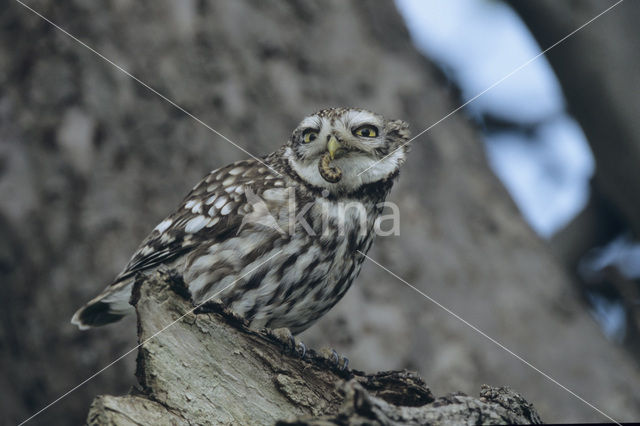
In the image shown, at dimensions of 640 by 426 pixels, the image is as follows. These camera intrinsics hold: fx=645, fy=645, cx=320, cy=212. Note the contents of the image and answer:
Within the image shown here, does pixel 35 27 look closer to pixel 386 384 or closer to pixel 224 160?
pixel 224 160

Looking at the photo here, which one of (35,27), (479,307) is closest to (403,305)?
(479,307)

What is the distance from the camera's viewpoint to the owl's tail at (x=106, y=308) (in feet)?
10.4

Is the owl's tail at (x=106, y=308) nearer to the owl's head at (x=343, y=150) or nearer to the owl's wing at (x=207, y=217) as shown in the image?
the owl's wing at (x=207, y=217)

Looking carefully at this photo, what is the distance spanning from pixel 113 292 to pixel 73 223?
128 cm

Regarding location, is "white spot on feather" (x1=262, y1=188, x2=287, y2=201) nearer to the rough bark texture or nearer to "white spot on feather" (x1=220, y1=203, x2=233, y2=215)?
"white spot on feather" (x1=220, y1=203, x2=233, y2=215)

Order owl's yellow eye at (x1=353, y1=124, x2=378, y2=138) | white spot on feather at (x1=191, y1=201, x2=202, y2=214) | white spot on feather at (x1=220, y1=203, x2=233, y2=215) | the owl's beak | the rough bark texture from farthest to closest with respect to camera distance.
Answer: white spot on feather at (x1=191, y1=201, x2=202, y2=214) → white spot on feather at (x1=220, y1=203, x2=233, y2=215) → owl's yellow eye at (x1=353, y1=124, x2=378, y2=138) → the owl's beak → the rough bark texture

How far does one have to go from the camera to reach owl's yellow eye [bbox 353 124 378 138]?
3.08 m

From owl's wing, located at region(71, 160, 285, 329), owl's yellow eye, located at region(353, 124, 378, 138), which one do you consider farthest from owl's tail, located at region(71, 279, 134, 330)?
owl's yellow eye, located at region(353, 124, 378, 138)

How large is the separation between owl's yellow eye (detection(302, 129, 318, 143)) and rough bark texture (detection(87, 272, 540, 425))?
1.20 m

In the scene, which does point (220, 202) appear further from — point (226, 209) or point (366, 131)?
point (366, 131)

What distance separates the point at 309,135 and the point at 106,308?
135 cm

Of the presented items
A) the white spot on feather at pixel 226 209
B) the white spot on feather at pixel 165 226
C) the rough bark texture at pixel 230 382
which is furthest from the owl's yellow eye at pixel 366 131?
the rough bark texture at pixel 230 382

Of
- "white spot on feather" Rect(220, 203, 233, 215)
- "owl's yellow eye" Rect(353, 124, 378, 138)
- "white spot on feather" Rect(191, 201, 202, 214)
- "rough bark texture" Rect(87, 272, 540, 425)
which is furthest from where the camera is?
"white spot on feather" Rect(191, 201, 202, 214)

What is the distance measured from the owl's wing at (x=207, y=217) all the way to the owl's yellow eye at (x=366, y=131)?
1.52 ft
